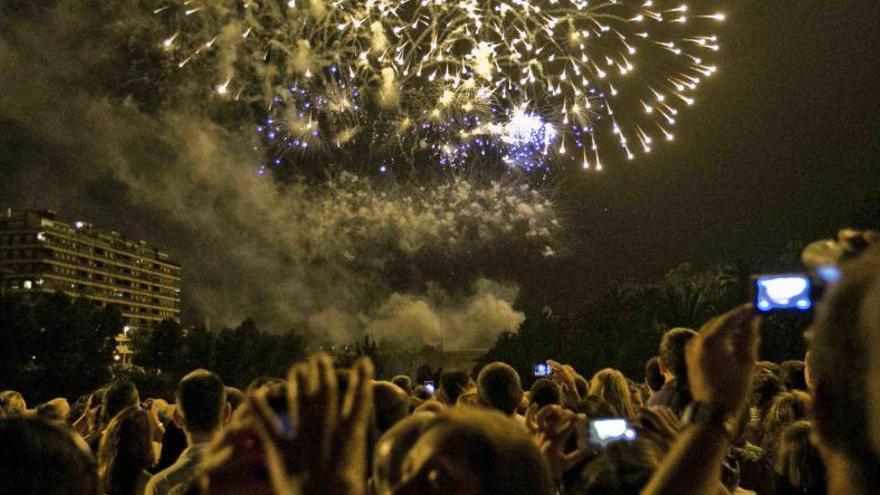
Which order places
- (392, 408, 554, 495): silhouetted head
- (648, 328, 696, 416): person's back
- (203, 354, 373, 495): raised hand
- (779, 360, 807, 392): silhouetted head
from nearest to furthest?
(203, 354, 373, 495): raised hand → (392, 408, 554, 495): silhouetted head → (648, 328, 696, 416): person's back → (779, 360, 807, 392): silhouetted head

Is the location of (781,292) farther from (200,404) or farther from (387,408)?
(200,404)

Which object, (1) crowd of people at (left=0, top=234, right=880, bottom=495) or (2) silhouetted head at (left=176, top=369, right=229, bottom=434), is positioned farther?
(2) silhouetted head at (left=176, top=369, right=229, bottom=434)

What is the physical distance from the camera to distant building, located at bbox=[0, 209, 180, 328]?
431 ft

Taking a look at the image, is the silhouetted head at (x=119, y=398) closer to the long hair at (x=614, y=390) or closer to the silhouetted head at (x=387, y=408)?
the silhouetted head at (x=387, y=408)

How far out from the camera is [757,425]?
588cm

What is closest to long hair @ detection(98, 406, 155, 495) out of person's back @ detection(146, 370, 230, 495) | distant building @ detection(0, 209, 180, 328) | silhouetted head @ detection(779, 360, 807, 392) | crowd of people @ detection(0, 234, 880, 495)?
person's back @ detection(146, 370, 230, 495)

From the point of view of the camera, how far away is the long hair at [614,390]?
6152 mm

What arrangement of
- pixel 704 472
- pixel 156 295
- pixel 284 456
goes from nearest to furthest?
pixel 284 456
pixel 704 472
pixel 156 295

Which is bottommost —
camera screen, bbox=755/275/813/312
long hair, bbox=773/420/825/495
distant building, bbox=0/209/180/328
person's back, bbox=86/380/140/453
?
long hair, bbox=773/420/825/495

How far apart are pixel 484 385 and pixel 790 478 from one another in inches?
68.1

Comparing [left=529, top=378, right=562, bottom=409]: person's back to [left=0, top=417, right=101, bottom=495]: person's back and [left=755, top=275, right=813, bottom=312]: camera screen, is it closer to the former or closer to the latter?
[left=755, top=275, right=813, bottom=312]: camera screen

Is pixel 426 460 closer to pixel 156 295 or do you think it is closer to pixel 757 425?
pixel 757 425

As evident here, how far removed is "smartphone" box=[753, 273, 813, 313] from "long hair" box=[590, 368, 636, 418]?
3.87m

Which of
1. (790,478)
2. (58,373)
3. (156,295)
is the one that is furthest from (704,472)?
(156,295)
